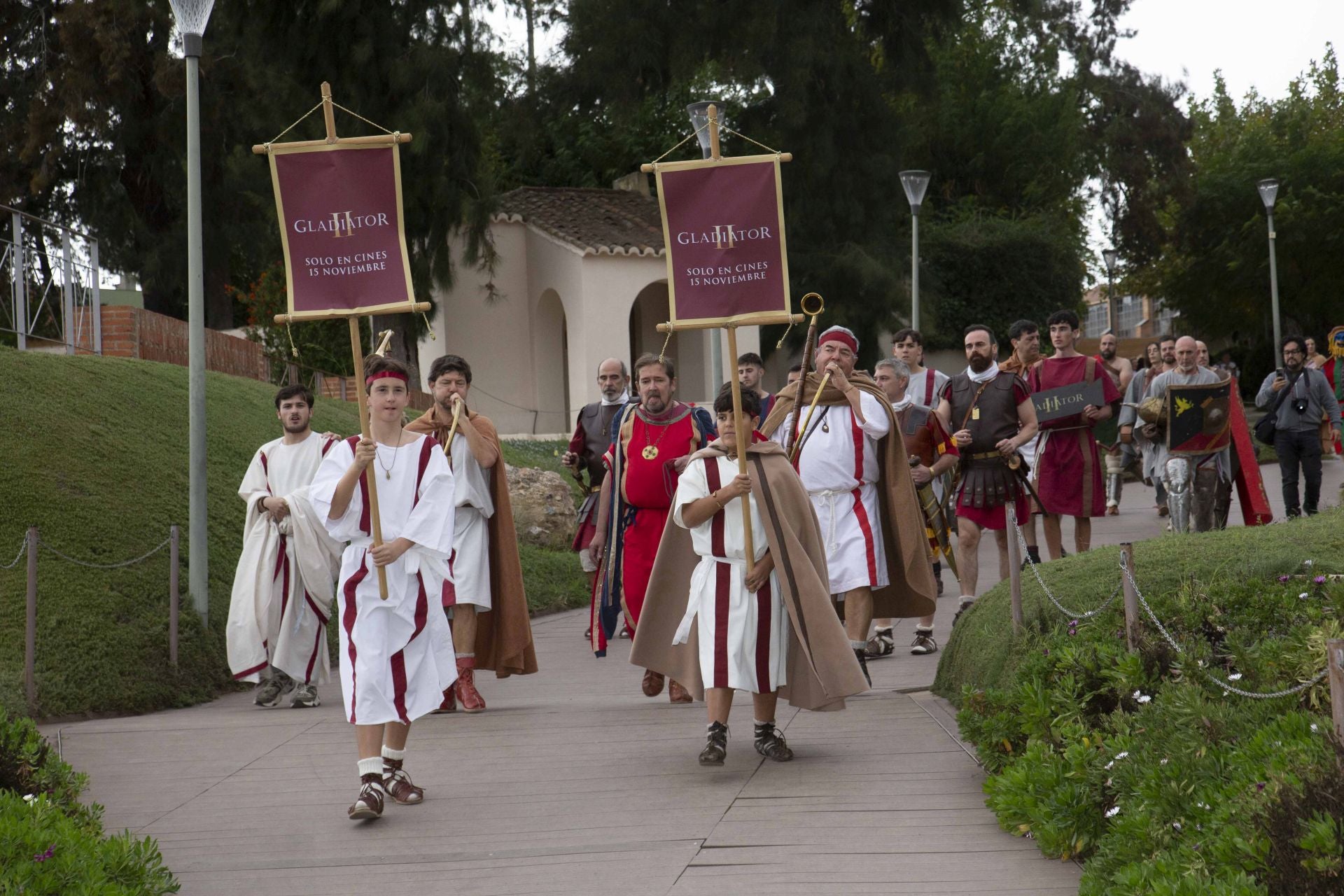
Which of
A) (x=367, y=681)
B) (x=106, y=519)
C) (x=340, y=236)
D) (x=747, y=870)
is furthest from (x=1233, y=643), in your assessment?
(x=106, y=519)

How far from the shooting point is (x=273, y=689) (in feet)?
30.6

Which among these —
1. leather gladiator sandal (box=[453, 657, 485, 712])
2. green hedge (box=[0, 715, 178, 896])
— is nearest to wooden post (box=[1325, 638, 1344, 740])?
green hedge (box=[0, 715, 178, 896])

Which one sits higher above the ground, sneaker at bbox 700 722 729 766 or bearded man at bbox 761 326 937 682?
bearded man at bbox 761 326 937 682

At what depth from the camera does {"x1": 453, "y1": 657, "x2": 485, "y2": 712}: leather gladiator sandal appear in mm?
8547

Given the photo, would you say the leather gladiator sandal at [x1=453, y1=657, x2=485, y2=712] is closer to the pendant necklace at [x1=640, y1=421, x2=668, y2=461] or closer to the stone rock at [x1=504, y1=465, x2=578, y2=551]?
the pendant necklace at [x1=640, y1=421, x2=668, y2=461]

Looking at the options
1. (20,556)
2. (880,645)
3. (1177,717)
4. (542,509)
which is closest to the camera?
(1177,717)

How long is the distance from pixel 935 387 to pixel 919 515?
224 centimetres

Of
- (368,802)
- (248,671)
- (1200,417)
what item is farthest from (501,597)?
(1200,417)

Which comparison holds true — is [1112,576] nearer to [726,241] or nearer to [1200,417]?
[726,241]

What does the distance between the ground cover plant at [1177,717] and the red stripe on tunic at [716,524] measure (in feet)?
3.94

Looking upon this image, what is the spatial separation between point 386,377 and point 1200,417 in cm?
761

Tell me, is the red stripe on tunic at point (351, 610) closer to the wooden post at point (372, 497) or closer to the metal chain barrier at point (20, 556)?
the wooden post at point (372, 497)

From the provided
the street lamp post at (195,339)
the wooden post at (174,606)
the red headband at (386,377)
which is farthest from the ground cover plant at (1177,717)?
the street lamp post at (195,339)

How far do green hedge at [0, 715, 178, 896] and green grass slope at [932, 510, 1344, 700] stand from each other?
340cm
